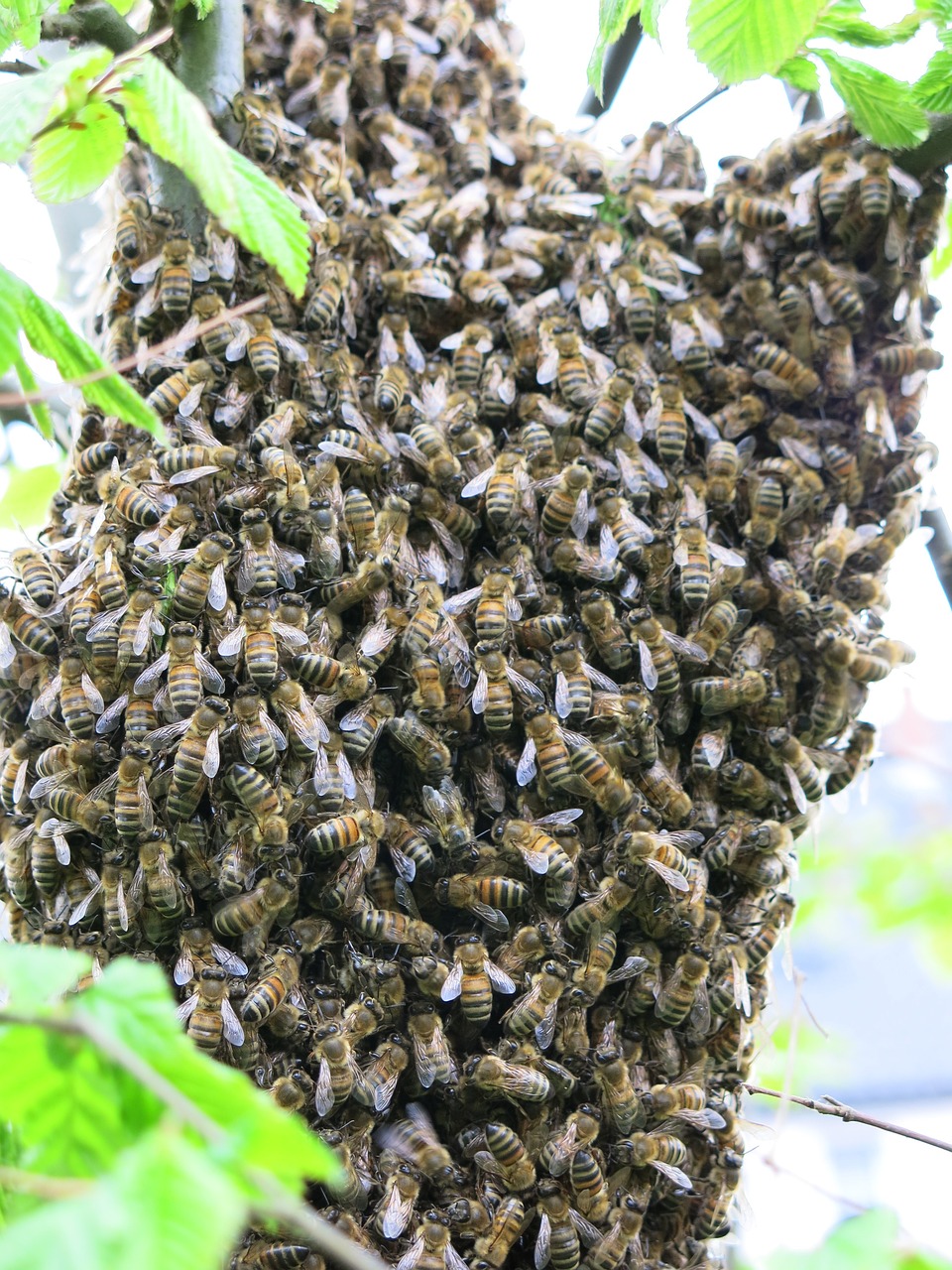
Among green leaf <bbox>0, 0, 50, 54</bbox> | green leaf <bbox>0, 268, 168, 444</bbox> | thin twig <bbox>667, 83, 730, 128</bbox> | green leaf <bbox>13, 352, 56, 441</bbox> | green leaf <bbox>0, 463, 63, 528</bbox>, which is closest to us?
green leaf <bbox>0, 268, 168, 444</bbox>

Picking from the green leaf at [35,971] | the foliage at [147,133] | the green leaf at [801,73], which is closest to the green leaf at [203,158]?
the foliage at [147,133]


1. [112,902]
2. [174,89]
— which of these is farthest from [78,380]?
[112,902]

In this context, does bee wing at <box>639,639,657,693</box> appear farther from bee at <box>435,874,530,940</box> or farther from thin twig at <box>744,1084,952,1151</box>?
thin twig at <box>744,1084,952,1151</box>

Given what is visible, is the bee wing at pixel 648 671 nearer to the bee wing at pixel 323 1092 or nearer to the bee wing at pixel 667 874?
the bee wing at pixel 667 874

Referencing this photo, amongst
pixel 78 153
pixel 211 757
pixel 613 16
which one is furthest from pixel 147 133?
pixel 211 757

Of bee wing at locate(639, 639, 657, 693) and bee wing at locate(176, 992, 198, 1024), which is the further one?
bee wing at locate(639, 639, 657, 693)

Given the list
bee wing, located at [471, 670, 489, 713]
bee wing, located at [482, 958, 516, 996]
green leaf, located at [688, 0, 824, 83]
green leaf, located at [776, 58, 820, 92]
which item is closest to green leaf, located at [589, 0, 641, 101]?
green leaf, located at [688, 0, 824, 83]

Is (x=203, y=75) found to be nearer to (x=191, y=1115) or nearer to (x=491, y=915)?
(x=491, y=915)
